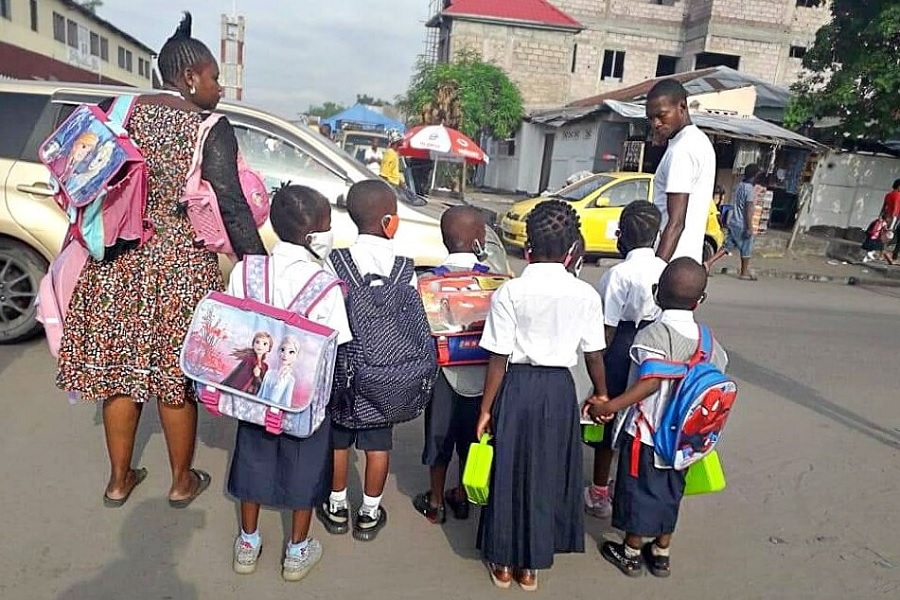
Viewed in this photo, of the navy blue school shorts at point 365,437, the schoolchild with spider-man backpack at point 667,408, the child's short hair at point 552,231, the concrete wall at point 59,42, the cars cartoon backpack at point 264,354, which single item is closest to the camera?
the cars cartoon backpack at point 264,354

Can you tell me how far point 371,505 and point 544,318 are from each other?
44.9 inches

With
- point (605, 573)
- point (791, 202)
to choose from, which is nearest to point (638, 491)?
point (605, 573)

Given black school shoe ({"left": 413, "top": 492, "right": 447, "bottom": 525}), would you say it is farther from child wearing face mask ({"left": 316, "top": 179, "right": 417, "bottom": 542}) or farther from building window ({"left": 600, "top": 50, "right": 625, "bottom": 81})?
building window ({"left": 600, "top": 50, "right": 625, "bottom": 81})

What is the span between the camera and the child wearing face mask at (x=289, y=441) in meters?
2.30

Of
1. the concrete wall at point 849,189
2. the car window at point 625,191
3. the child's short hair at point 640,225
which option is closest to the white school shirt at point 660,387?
the child's short hair at point 640,225

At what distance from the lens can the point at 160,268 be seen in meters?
2.63

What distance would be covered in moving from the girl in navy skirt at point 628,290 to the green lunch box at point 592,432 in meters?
0.03

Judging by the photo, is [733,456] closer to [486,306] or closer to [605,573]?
[605,573]

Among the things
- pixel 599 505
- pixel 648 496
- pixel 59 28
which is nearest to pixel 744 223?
pixel 599 505

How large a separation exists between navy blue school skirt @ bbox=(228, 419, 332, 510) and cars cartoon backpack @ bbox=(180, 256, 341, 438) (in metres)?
0.13

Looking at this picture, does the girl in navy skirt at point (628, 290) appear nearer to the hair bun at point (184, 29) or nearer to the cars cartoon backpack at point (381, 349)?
the cars cartoon backpack at point (381, 349)

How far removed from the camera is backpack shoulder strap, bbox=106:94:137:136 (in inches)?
98.6

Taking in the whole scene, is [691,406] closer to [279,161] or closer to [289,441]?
[289,441]

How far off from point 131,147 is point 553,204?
1548mm
